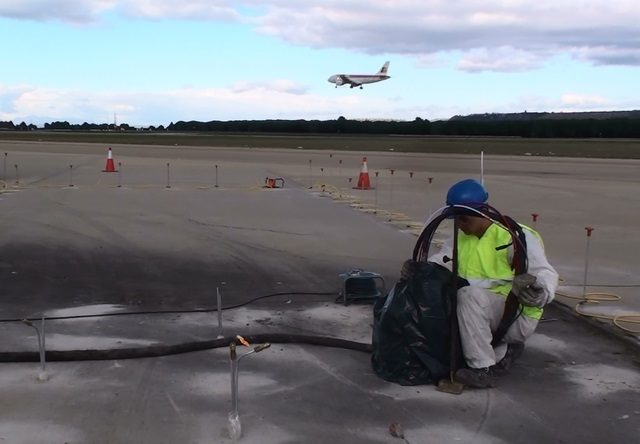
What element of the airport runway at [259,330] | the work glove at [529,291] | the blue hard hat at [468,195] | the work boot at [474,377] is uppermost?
the blue hard hat at [468,195]

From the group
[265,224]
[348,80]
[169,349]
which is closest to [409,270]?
[169,349]

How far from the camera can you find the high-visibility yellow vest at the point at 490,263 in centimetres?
466

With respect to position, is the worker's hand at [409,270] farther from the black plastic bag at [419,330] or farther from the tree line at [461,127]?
the tree line at [461,127]

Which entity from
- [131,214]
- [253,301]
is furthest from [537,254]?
[131,214]

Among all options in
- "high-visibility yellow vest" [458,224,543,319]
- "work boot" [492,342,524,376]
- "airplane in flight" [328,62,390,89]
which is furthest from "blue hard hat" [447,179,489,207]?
"airplane in flight" [328,62,390,89]

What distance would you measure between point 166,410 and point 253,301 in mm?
2637

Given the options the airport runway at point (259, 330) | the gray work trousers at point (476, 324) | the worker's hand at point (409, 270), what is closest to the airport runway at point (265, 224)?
the airport runway at point (259, 330)

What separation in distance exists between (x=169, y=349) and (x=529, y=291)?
8.44 feet

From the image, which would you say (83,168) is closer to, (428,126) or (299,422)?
(299,422)

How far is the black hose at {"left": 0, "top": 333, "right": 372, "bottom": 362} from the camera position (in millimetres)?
4840

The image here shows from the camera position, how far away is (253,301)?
6.66m

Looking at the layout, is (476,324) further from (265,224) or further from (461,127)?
(461,127)

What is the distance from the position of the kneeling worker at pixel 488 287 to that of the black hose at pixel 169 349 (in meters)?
0.92

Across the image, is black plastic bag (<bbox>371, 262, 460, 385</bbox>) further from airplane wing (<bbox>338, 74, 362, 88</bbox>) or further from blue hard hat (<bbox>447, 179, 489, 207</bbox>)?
airplane wing (<bbox>338, 74, 362, 88</bbox>)
